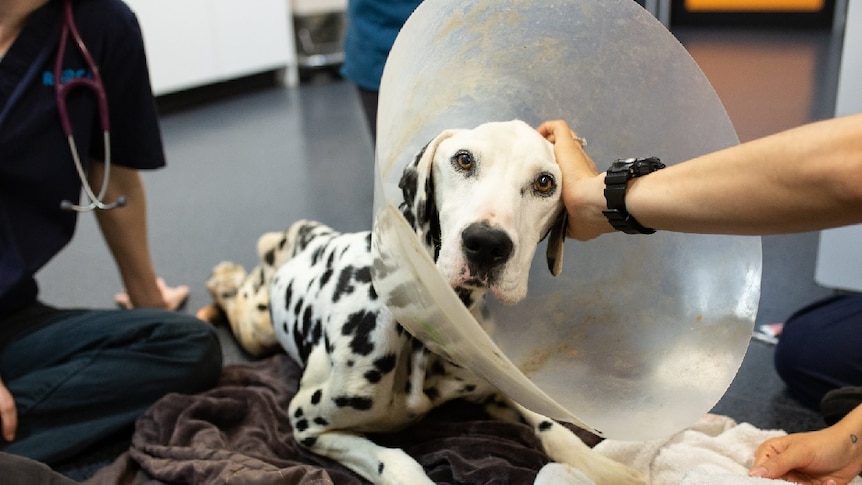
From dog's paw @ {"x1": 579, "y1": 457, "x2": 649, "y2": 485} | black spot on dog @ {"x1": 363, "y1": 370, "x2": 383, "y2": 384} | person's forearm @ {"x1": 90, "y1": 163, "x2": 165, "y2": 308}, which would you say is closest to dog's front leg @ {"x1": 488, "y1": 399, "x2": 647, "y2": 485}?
dog's paw @ {"x1": 579, "y1": 457, "x2": 649, "y2": 485}

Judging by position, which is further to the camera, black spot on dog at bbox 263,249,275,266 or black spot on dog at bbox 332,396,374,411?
black spot on dog at bbox 263,249,275,266

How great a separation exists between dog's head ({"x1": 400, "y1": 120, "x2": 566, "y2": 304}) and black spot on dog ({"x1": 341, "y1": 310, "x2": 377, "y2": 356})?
27cm

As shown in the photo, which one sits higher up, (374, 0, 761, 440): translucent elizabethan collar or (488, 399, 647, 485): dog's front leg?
(374, 0, 761, 440): translucent elizabethan collar

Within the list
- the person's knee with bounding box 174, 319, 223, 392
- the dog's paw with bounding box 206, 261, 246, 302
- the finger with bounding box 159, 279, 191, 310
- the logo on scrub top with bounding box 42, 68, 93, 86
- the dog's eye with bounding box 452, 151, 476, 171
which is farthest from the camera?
the finger with bounding box 159, 279, 191, 310

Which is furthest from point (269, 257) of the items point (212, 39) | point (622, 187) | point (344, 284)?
point (212, 39)

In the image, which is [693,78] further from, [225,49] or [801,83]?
[225,49]

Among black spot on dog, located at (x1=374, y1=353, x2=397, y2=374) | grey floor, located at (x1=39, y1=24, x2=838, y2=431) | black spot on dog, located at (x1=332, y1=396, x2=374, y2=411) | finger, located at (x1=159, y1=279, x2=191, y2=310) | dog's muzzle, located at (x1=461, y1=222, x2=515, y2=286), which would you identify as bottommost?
grey floor, located at (x1=39, y1=24, x2=838, y2=431)

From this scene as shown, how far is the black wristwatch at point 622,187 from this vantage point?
136cm

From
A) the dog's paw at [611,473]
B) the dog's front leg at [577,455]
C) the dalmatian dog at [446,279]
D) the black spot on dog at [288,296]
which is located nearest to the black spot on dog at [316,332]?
the dalmatian dog at [446,279]

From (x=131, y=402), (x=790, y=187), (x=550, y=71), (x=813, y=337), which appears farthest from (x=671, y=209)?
(x=131, y=402)

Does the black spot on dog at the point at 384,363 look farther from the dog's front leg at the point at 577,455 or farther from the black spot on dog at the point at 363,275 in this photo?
the dog's front leg at the point at 577,455

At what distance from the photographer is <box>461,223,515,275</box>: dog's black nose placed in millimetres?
1381

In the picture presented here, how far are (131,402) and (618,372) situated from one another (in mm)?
1212

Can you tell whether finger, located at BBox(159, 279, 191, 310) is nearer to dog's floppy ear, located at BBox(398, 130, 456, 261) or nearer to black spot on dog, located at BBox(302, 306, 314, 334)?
black spot on dog, located at BBox(302, 306, 314, 334)
